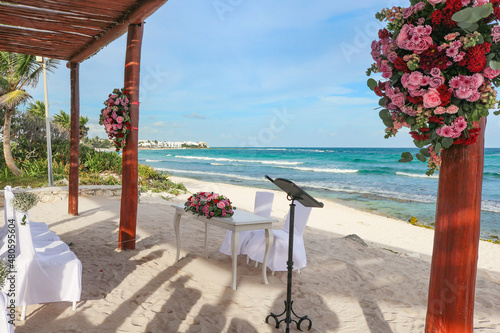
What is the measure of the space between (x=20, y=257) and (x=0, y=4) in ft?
11.0

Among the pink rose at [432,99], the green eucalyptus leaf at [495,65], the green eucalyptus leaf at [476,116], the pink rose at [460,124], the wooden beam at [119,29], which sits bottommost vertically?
the pink rose at [460,124]

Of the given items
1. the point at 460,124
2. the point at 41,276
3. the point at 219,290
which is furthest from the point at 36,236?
the point at 460,124

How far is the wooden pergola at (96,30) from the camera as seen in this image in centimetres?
446

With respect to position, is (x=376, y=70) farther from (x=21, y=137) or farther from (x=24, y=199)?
(x=21, y=137)

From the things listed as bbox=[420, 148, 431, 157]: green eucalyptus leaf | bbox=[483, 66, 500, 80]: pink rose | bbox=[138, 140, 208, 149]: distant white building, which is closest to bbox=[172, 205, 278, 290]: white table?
bbox=[420, 148, 431, 157]: green eucalyptus leaf

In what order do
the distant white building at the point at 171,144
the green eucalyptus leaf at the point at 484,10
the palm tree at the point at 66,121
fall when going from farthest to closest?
1. the distant white building at the point at 171,144
2. the palm tree at the point at 66,121
3. the green eucalyptus leaf at the point at 484,10

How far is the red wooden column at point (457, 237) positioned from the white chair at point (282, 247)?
2.49 m

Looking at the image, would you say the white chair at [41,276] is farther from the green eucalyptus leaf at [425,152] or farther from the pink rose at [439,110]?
the pink rose at [439,110]

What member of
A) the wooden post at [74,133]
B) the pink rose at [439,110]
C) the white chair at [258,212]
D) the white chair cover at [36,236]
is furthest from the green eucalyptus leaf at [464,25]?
the wooden post at [74,133]

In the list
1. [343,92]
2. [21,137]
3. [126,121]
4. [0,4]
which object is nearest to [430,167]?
[126,121]

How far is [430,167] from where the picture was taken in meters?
1.79

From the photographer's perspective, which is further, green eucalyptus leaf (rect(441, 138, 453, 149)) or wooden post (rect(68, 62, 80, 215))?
wooden post (rect(68, 62, 80, 215))

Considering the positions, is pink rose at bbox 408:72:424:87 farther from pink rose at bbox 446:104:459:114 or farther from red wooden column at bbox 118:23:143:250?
red wooden column at bbox 118:23:143:250

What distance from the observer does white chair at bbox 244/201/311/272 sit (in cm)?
438
